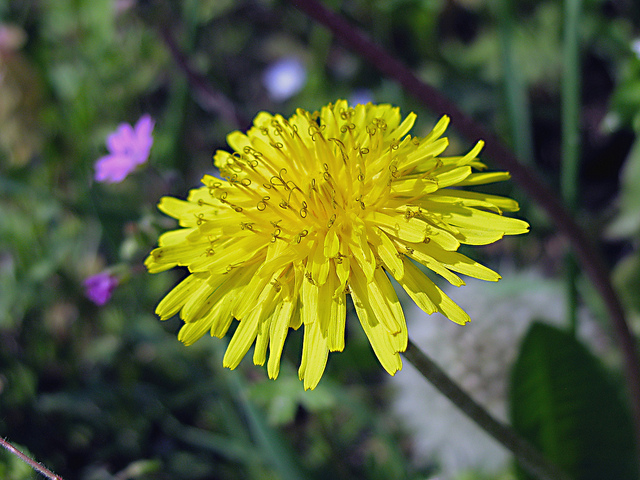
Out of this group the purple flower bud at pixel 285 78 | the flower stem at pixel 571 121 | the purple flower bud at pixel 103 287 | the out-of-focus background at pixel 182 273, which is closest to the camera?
the purple flower bud at pixel 103 287

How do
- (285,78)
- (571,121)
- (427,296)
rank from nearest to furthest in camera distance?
(427,296) → (571,121) → (285,78)

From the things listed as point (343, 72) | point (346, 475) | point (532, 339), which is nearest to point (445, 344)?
point (532, 339)

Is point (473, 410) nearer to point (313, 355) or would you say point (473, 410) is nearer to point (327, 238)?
point (313, 355)

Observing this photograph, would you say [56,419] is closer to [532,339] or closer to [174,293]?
[174,293]

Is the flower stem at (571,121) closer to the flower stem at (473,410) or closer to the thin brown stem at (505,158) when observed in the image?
the thin brown stem at (505,158)

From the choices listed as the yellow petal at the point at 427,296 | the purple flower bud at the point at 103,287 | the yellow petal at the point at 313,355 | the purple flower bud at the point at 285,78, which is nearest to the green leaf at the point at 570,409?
the yellow petal at the point at 427,296

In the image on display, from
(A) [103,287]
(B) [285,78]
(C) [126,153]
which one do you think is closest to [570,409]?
(A) [103,287]

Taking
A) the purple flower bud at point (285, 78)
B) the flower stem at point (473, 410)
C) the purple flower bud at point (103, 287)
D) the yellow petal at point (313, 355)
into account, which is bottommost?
the flower stem at point (473, 410)
